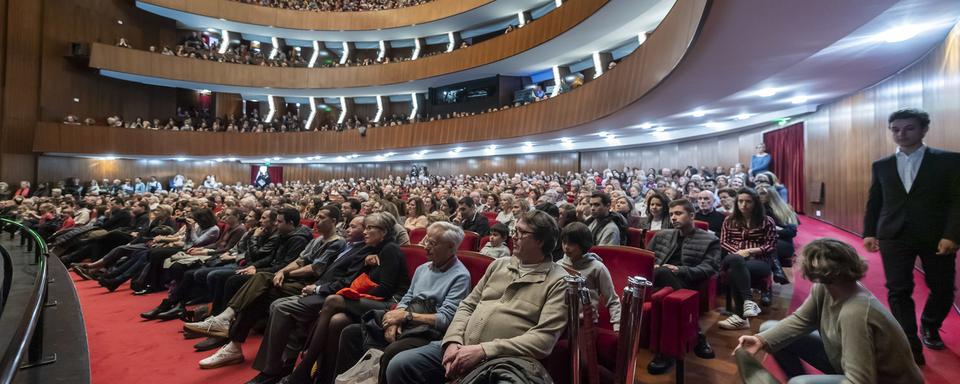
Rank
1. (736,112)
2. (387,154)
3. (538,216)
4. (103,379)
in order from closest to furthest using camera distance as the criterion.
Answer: (538,216)
(103,379)
(736,112)
(387,154)

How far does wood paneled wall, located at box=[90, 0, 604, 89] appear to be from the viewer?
12.4 metres

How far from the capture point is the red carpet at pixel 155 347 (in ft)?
8.58

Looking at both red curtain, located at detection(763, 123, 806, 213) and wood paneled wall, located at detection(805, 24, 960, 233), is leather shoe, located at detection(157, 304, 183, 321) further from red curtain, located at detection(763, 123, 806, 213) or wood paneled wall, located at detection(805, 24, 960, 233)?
red curtain, located at detection(763, 123, 806, 213)

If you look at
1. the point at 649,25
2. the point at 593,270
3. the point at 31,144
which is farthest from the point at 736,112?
the point at 31,144

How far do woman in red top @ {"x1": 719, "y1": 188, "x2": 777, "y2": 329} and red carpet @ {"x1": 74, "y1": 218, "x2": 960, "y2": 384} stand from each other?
528 mm

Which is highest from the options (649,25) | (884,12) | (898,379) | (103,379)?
(649,25)

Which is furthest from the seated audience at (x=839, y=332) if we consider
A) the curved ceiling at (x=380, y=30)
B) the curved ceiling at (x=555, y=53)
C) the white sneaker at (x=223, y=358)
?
the curved ceiling at (x=380, y=30)

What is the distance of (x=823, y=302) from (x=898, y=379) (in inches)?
12.7

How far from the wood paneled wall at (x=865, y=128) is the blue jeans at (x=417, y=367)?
419 centimetres

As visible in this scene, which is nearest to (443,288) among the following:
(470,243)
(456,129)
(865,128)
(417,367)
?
(417,367)

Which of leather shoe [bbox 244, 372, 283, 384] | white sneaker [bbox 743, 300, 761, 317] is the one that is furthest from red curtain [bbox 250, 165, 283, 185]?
white sneaker [bbox 743, 300, 761, 317]

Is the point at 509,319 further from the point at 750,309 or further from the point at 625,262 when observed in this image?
the point at 750,309

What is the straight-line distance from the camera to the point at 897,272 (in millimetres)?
2266

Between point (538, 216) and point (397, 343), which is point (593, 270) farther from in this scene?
point (397, 343)
